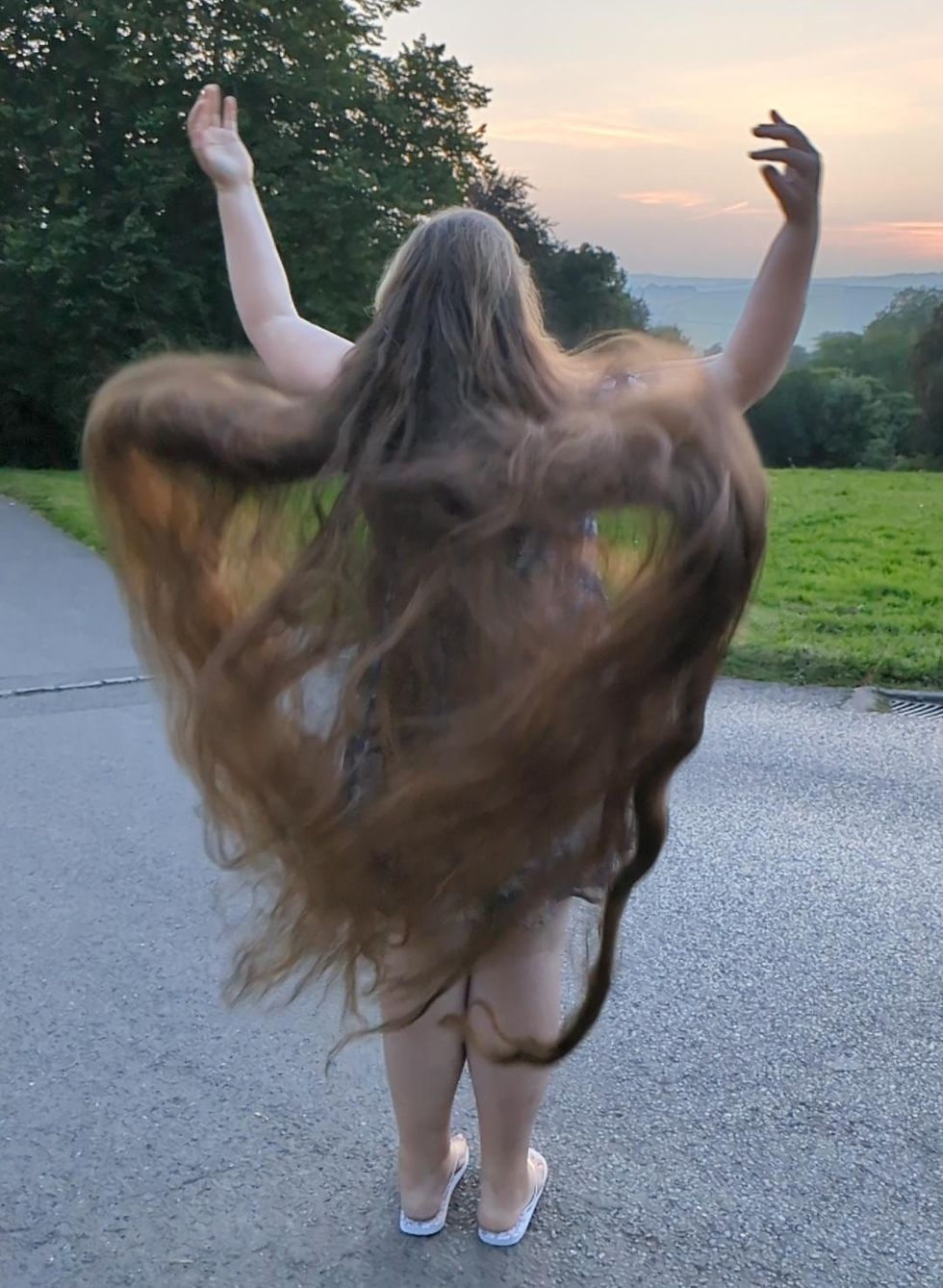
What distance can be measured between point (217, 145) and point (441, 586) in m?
0.96

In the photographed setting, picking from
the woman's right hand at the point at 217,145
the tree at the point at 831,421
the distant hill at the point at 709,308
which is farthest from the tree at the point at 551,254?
the woman's right hand at the point at 217,145

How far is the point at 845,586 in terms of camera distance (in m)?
6.91

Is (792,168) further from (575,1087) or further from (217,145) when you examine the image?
(575,1087)

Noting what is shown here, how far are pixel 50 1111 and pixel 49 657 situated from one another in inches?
139

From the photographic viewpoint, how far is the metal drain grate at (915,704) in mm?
4895

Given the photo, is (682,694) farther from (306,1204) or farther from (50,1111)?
(50,1111)

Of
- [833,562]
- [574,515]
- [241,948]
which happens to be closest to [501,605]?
[574,515]

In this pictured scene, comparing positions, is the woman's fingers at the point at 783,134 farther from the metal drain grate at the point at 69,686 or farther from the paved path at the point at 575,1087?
the metal drain grate at the point at 69,686

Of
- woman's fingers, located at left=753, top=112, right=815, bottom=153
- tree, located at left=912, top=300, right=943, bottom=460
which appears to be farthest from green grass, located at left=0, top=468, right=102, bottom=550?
tree, located at left=912, top=300, right=943, bottom=460

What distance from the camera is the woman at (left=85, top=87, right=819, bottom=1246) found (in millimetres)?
1479

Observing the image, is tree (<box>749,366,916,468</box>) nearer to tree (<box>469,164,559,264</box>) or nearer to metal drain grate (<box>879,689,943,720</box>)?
tree (<box>469,164,559,264</box>)

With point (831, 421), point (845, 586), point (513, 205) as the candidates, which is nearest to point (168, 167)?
point (513, 205)

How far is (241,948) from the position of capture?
6.54ft

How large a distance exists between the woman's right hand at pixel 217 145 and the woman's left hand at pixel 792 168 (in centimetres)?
88
